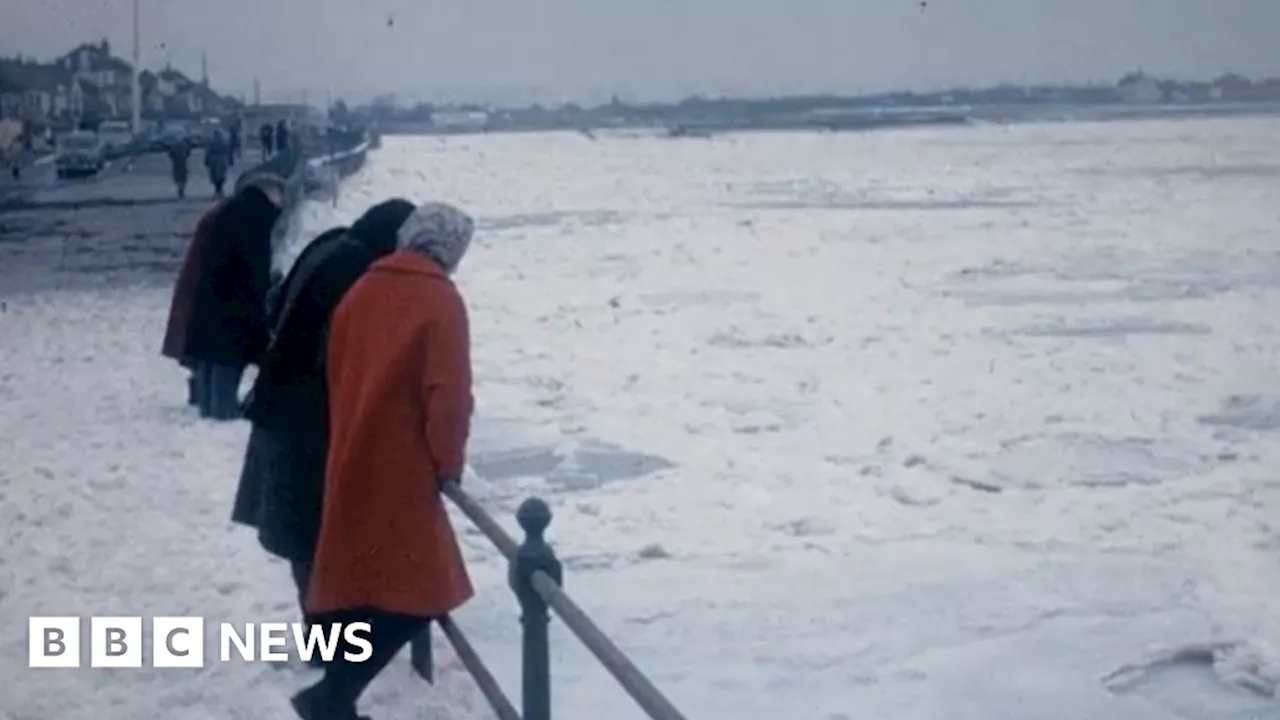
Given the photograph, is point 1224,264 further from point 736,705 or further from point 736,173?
point 736,173

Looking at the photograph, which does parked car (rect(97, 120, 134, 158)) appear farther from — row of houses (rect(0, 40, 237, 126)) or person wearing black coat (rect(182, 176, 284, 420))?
→ person wearing black coat (rect(182, 176, 284, 420))

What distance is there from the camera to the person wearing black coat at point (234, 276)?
33.9 ft

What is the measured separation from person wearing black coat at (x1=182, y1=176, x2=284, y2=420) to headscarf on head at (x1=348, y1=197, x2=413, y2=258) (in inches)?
200

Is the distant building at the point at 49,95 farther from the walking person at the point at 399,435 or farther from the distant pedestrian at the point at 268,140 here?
the walking person at the point at 399,435

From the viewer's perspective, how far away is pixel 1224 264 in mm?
25797

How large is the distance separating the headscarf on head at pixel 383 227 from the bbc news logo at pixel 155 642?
1.45m

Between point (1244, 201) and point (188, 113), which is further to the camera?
point (188, 113)

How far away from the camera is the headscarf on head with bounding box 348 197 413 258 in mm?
5230

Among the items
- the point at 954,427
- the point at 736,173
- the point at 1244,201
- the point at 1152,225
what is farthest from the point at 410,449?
the point at 736,173

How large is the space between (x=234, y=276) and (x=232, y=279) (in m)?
0.04

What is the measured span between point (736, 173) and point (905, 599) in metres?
60.7

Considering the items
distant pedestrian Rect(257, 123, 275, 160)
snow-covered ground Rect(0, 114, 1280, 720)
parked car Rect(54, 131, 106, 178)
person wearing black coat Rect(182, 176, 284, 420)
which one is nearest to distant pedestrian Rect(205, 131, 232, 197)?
parked car Rect(54, 131, 106, 178)

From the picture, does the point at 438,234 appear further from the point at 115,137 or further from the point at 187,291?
the point at 115,137

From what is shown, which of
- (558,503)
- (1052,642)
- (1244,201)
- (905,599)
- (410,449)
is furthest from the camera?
(1244,201)
